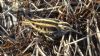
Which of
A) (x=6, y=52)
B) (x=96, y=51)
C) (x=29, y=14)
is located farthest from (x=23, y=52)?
(x=96, y=51)

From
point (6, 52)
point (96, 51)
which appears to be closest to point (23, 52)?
point (6, 52)

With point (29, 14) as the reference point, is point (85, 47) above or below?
below

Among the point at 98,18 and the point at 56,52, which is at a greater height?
the point at 98,18

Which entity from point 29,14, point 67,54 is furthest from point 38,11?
point 67,54

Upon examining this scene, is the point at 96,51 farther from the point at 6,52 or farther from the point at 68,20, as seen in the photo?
the point at 6,52

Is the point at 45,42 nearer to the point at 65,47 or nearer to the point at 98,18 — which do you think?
the point at 65,47

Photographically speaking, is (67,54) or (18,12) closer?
(67,54)
